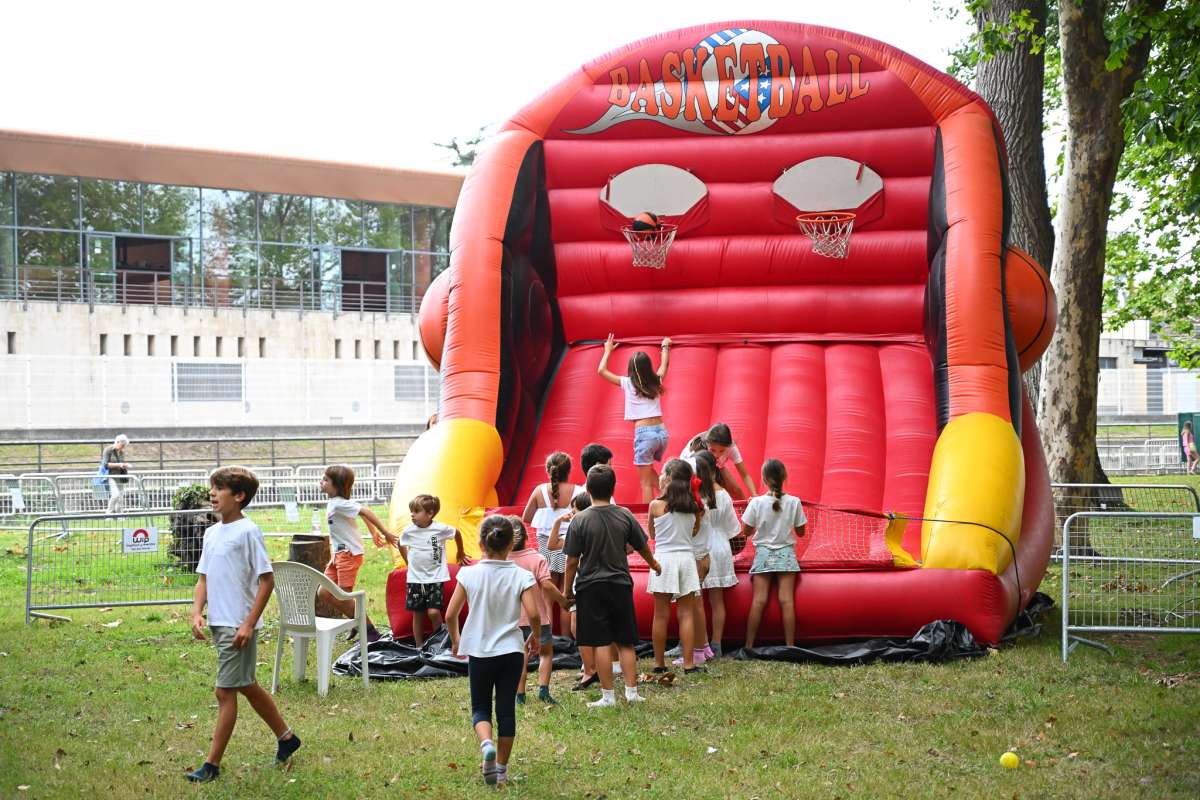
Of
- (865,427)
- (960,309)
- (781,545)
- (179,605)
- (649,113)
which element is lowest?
(179,605)

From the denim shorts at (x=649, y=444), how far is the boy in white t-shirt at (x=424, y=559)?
55.0 inches

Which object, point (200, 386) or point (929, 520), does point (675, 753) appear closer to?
point (929, 520)

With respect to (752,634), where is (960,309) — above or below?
above

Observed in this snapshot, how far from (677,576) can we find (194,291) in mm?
26888

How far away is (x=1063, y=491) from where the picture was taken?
13.2m

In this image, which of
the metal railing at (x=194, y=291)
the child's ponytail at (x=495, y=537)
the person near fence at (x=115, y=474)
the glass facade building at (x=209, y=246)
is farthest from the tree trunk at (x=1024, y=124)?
the metal railing at (x=194, y=291)

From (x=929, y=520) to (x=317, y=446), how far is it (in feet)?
67.4

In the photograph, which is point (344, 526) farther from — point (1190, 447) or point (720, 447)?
point (1190, 447)

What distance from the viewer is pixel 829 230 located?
31.7 ft

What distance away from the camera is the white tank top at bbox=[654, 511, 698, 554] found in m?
6.71

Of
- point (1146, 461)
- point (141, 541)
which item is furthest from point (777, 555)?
point (1146, 461)

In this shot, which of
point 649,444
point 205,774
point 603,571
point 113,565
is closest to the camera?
point 205,774

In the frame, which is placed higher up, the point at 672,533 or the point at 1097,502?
the point at 672,533

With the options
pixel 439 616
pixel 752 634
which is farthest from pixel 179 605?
pixel 752 634
